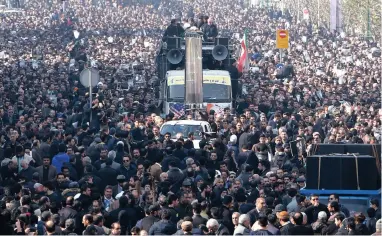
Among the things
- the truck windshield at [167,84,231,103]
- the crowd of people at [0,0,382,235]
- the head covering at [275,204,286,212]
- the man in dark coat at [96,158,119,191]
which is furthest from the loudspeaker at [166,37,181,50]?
the head covering at [275,204,286,212]

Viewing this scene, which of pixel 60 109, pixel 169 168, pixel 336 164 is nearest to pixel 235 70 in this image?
pixel 60 109

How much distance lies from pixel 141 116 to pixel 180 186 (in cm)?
978

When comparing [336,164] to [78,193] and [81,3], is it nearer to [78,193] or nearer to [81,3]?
[78,193]

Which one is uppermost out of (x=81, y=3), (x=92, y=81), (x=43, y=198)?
(x=81, y=3)

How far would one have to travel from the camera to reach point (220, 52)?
120ft

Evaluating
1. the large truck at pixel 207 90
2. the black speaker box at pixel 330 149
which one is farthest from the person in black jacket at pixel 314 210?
the large truck at pixel 207 90

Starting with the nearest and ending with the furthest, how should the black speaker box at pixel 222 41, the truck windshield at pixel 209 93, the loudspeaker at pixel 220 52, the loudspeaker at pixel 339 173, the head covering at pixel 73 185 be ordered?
1. the loudspeaker at pixel 339 173
2. the head covering at pixel 73 185
3. the truck windshield at pixel 209 93
4. the loudspeaker at pixel 220 52
5. the black speaker box at pixel 222 41

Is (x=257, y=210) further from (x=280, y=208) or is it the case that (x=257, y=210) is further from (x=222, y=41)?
(x=222, y=41)

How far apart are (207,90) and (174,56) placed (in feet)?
6.88

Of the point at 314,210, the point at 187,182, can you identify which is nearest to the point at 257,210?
the point at 314,210

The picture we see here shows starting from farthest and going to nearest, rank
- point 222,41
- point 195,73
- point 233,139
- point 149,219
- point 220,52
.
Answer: point 222,41 → point 220,52 → point 195,73 → point 233,139 → point 149,219

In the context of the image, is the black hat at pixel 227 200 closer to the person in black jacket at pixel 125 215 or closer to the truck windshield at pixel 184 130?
the person in black jacket at pixel 125 215

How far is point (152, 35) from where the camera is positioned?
7669cm

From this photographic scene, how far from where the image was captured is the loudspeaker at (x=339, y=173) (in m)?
19.5
